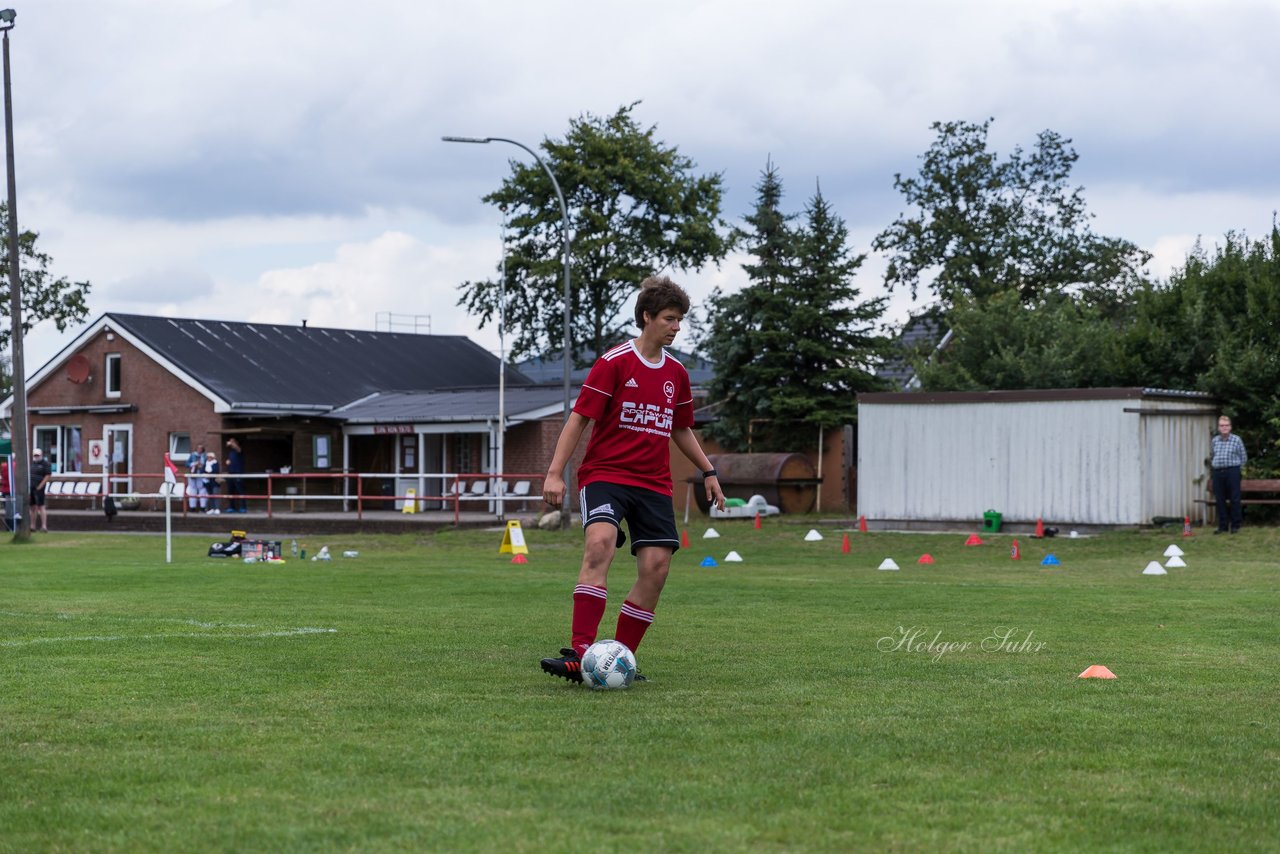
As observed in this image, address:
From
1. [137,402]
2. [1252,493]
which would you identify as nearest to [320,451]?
[137,402]

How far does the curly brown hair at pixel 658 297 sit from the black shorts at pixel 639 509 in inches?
34.9

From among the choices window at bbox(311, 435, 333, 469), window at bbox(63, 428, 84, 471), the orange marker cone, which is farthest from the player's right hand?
window at bbox(63, 428, 84, 471)

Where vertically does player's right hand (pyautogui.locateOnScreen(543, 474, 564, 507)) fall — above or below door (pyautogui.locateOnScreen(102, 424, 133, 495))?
below

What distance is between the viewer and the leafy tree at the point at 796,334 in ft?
140

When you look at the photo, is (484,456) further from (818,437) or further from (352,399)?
(818,437)

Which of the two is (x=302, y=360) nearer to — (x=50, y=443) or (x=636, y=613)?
(x=50, y=443)

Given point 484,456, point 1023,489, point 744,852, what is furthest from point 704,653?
point 484,456

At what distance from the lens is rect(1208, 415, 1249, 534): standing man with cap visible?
1057 inches

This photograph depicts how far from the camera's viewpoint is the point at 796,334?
43.1 meters

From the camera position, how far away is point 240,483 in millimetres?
47688

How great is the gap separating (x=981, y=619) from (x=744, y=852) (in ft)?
27.8

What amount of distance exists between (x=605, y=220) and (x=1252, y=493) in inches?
1305

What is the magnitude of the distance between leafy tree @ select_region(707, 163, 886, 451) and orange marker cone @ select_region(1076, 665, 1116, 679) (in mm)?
33463

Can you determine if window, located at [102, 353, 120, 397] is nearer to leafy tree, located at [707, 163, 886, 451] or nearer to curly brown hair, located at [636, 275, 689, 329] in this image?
leafy tree, located at [707, 163, 886, 451]
